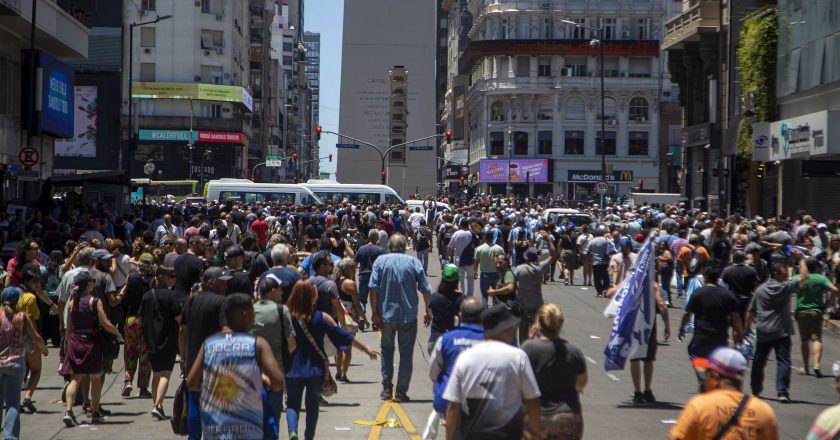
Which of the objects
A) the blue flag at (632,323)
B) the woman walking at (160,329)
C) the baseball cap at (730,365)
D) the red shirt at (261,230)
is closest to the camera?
the baseball cap at (730,365)

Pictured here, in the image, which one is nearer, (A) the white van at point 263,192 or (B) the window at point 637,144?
(A) the white van at point 263,192

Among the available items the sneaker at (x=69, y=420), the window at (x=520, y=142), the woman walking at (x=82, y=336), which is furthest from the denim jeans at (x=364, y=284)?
the window at (x=520, y=142)

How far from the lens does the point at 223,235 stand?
74.8 feet

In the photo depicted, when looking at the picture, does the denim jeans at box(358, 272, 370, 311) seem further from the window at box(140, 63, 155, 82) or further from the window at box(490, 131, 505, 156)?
the window at box(490, 131, 505, 156)

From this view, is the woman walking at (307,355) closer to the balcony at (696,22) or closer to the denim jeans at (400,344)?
the denim jeans at (400,344)

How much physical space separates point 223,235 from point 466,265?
5.02m

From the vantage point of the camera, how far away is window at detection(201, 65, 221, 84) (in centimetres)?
8619

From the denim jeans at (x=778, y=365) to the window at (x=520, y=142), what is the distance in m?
75.9

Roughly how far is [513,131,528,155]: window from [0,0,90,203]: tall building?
51162 millimetres

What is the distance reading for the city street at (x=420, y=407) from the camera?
10797 millimetres

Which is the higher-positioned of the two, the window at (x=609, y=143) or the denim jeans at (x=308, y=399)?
the window at (x=609, y=143)

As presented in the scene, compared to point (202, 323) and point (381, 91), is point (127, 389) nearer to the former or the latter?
point (202, 323)

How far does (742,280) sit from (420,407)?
4.59 metres

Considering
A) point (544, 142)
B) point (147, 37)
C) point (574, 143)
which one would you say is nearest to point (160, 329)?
point (544, 142)
